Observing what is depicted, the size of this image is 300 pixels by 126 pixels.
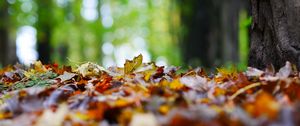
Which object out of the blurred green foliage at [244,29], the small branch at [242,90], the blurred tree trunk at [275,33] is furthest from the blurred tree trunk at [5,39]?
the small branch at [242,90]

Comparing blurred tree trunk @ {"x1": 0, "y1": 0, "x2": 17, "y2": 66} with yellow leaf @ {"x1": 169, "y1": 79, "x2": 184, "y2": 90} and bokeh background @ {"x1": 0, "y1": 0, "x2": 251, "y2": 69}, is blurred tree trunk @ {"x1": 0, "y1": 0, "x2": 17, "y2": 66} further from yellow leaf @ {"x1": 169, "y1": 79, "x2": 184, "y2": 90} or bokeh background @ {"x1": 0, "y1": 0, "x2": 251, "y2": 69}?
yellow leaf @ {"x1": 169, "y1": 79, "x2": 184, "y2": 90}

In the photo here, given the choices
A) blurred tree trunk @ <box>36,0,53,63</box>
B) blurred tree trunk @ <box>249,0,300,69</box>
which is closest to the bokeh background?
blurred tree trunk @ <box>36,0,53,63</box>

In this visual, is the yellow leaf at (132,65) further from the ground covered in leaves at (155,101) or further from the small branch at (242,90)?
the small branch at (242,90)

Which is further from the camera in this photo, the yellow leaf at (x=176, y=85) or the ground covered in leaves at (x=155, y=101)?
the yellow leaf at (x=176, y=85)

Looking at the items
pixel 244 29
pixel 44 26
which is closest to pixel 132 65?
pixel 244 29

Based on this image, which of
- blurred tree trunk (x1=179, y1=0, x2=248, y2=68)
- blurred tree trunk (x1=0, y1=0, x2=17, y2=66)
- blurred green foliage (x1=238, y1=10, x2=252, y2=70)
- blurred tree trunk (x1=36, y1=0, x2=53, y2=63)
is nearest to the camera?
blurred green foliage (x1=238, y1=10, x2=252, y2=70)

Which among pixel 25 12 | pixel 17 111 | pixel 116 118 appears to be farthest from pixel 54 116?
pixel 25 12
